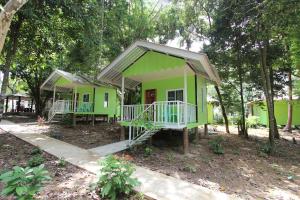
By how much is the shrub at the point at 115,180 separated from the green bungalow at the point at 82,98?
1361 centimetres

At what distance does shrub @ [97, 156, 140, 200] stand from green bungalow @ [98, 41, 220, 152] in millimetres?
4377

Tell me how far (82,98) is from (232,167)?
637 inches

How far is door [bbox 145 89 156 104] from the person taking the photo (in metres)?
13.7

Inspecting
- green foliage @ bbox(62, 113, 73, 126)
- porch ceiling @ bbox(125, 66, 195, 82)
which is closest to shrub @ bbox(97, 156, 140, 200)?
porch ceiling @ bbox(125, 66, 195, 82)

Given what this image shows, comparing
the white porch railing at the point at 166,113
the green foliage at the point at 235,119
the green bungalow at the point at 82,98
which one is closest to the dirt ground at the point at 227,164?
the white porch railing at the point at 166,113

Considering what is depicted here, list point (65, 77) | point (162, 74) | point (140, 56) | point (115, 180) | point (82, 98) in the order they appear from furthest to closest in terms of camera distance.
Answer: point (82, 98) < point (65, 77) < point (162, 74) < point (140, 56) < point (115, 180)

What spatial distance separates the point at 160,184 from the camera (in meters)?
5.98

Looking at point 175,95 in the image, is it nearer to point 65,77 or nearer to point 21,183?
point 21,183

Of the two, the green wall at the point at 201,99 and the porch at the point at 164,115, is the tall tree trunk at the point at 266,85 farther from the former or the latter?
the porch at the point at 164,115

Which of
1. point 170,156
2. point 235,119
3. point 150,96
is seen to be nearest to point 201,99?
point 150,96

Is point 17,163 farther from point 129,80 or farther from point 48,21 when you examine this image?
point 129,80

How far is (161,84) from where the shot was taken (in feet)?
43.7

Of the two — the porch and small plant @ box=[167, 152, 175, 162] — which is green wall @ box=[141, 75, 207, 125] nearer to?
the porch

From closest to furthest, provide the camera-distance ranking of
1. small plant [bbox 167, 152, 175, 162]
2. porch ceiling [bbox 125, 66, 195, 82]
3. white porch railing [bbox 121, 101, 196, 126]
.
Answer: small plant [bbox 167, 152, 175, 162]
white porch railing [bbox 121, 101, 196, 126]
porch ceiling [bbox 125, 66, 195, 82]
